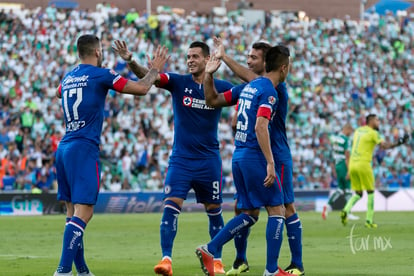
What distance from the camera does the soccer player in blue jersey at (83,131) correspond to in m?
10.8

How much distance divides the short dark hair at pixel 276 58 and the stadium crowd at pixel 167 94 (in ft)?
66.2

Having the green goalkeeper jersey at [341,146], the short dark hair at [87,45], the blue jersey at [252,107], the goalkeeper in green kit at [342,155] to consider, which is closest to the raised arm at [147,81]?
the short dark hair at [87,45]

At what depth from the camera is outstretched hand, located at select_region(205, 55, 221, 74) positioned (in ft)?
38.2

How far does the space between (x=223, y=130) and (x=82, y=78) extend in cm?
2485

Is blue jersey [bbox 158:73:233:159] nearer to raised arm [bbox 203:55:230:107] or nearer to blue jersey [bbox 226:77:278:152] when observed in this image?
raised arm [bbox 203:55:230:107]

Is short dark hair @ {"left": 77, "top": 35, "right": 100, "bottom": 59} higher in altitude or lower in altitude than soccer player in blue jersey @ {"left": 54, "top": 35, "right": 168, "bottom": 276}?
higher

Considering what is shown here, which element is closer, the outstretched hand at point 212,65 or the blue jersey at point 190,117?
the outstretched hand at point 212,65

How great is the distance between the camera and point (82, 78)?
1105 cm

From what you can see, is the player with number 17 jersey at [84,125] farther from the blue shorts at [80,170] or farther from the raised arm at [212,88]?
the raised arm at [212,88]

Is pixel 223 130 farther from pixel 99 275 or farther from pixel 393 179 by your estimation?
pixel 99 275

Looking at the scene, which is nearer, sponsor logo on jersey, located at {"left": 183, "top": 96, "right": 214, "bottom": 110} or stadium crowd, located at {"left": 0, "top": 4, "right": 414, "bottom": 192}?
sponsor logo on jersey, located at {"left": 183, "top": 96, "right": 214, "bottom": 110}

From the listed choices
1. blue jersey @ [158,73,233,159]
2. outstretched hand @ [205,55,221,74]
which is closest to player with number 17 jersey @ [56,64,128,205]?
outstretched hand @ [205,55,221,74]

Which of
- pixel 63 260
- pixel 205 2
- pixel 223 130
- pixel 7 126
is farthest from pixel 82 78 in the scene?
pixel 205 2

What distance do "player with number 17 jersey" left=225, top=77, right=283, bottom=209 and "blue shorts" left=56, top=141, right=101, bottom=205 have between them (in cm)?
171
